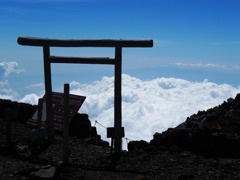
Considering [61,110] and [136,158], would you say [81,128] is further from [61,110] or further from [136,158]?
[136,158]

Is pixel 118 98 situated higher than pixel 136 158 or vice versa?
pixel 118 98

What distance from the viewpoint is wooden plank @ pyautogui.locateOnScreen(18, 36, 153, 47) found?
995 cm

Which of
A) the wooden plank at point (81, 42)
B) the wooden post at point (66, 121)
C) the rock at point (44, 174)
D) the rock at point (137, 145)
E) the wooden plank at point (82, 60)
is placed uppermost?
the wooden plank at point (81, 42)

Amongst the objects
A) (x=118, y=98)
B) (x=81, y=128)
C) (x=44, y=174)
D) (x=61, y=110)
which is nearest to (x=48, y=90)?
(x=61, y=110)

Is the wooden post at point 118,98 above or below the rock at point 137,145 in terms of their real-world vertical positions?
above

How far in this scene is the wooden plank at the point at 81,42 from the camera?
9945mm

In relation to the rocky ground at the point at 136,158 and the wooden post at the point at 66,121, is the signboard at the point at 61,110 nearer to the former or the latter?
the rocky ground at the point at 136,158

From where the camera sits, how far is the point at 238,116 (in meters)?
14.0

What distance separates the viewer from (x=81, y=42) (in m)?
10.4

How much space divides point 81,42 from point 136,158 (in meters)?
4.06

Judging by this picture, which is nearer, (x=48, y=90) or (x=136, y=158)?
(x=136, y=158)

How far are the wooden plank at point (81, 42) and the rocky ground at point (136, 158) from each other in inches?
133

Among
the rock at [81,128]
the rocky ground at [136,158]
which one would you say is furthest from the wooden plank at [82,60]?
the rock at [81,128]

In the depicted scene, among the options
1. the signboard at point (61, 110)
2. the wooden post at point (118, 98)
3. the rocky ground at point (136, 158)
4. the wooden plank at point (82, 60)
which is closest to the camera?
the rocky ground at point (136, 158)
